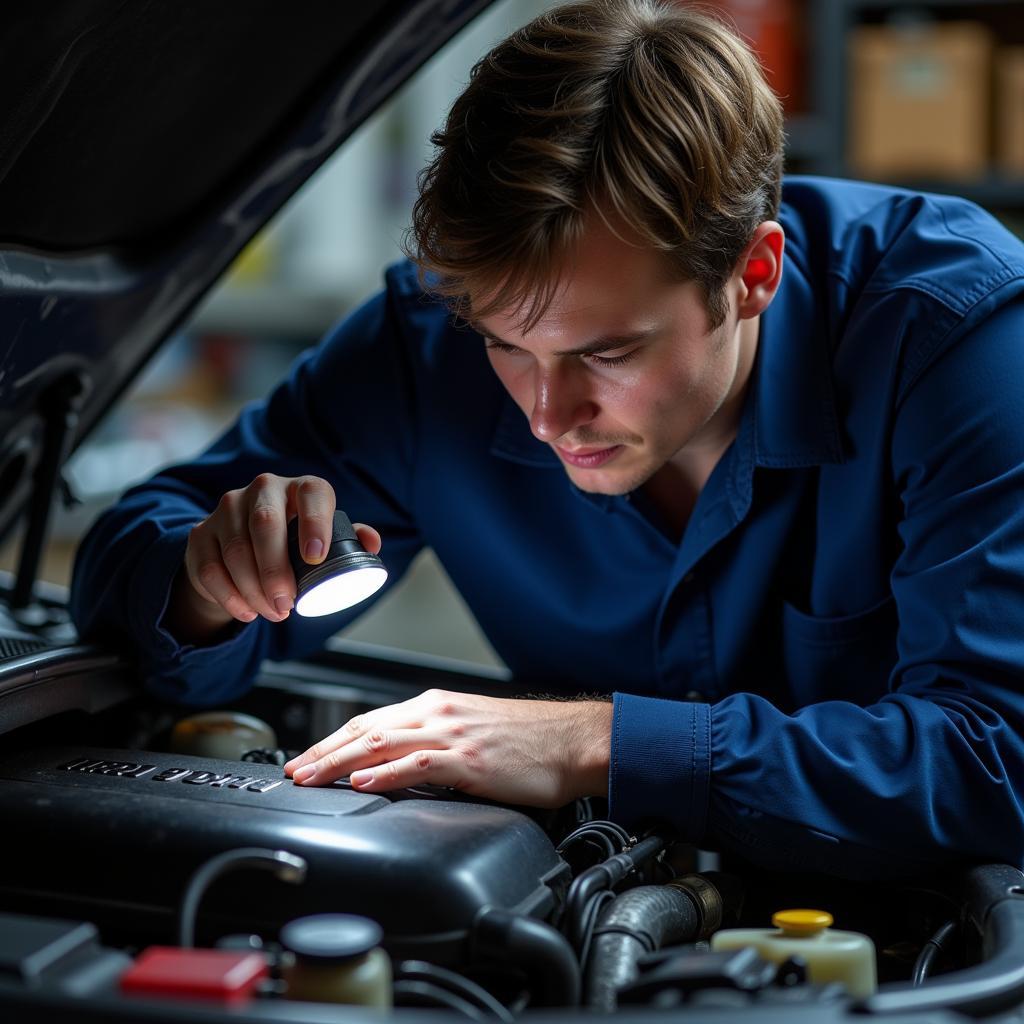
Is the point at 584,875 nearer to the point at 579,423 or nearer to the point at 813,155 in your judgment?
the point at 579,423

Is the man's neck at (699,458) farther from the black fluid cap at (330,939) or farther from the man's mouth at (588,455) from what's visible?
the black fluid cap at (330,939)

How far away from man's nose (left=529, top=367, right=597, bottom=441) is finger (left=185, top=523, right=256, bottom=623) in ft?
0.99

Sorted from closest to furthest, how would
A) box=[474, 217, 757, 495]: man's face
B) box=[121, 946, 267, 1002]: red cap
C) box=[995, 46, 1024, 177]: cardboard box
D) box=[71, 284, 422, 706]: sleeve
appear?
box=[121, 946, 267, 1002]: red cap < box=[474, 217, 757, 495]: man's face < box=[71, 284, 422, 706]: sleeve < box=[995, 46, 1024, 177]: cardboard box

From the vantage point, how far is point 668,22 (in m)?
1.22

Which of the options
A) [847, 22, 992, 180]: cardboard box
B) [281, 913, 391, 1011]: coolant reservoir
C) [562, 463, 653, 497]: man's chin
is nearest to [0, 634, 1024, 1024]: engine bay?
[281, 913, 391, 1011]: coolant reservoir

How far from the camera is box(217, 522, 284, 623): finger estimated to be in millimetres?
1153

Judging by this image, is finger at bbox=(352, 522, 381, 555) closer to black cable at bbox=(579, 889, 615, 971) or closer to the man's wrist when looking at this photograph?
the man's wrist

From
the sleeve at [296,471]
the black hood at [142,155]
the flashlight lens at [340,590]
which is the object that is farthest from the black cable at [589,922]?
the black hood at [142,155]

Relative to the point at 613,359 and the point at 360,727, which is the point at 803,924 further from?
the point at 613,359

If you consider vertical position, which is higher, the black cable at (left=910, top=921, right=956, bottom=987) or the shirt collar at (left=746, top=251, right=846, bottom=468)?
the shirt collar at (left=746, top=251, right=846, bottom=468)

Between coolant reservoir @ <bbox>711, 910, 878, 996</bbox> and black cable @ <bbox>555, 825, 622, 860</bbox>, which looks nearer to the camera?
coolant reservoir @ <bbox>711, 910, 878, 996</bbox>

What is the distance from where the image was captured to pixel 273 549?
113 cm

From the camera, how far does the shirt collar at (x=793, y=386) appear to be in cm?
127

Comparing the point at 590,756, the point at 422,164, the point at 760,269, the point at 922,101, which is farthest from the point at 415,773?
the point at 422,164
